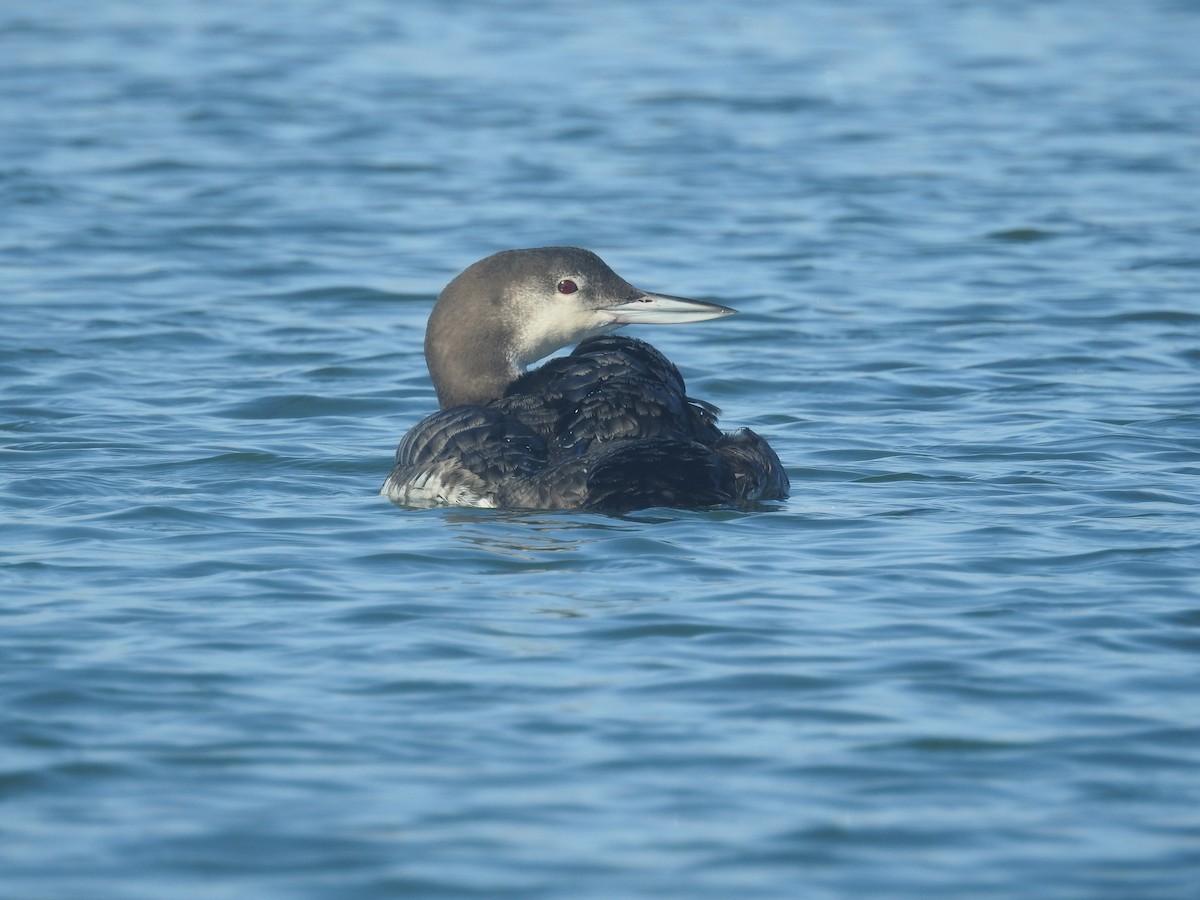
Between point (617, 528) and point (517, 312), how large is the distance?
4.37ft

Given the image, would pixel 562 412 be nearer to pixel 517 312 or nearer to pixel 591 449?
pixel 591 449

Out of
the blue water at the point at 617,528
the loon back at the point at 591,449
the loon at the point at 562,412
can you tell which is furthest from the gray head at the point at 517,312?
the blue water at the point at 617,528

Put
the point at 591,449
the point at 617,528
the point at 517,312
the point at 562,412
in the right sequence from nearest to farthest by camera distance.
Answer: the point at 617,528 → the point at 591,449 → the point at 562,412 → the point at 517,312

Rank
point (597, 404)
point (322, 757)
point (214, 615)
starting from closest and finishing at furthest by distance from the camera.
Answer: point (322, 757) → point (214, 615) → point (597, 404)

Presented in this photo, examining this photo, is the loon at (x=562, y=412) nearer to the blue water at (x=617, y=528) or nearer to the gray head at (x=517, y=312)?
the gray head at (x=517, y=312)

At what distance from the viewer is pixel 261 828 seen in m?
4.12

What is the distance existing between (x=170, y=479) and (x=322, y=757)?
2.89 m

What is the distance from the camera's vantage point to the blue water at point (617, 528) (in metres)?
4.16

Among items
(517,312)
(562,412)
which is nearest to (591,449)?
(562,412)

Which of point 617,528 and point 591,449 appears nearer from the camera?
point 617,528

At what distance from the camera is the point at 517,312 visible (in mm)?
7172

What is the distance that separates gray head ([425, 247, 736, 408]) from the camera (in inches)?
282

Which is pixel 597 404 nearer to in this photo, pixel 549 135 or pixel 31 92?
pixel 549 135

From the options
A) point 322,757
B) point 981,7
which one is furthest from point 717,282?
point 981,7
